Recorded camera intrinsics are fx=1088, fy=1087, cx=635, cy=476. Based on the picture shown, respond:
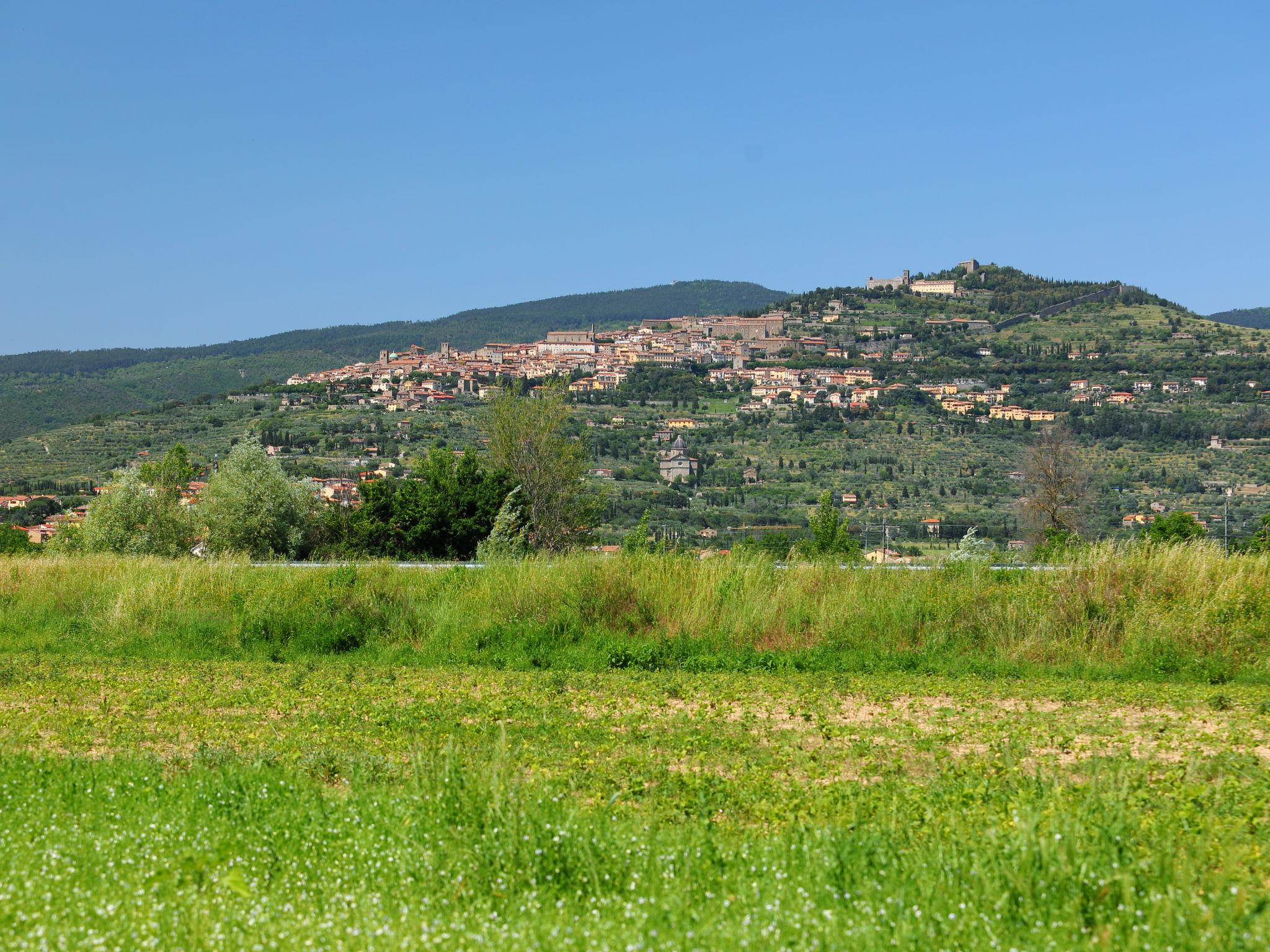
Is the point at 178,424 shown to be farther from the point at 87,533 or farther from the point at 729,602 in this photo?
the point at 729,602

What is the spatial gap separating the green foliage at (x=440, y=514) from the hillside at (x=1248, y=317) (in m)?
157

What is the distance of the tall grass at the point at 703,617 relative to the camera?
1115 cm

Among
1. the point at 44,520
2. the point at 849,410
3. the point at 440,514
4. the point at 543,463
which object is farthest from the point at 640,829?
the point at 849,410

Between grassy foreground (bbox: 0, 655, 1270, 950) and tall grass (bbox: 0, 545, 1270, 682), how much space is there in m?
2.53

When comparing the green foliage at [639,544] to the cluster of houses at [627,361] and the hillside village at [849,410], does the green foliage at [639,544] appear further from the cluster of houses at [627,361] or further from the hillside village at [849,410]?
the cluster of houses at [627,361]

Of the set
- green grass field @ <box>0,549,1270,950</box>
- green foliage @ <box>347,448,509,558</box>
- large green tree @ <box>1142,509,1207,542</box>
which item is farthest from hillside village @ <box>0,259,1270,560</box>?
green grass field @ <box>0,549,1270,950</box>

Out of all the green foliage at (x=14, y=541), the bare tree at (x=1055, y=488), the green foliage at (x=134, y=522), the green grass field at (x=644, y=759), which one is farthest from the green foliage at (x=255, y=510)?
the bare tree at (x=1055, y=488)

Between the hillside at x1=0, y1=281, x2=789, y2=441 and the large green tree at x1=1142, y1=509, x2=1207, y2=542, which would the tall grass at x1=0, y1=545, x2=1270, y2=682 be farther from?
the hillside at x1=0, y1=281, x2=789, y2=441

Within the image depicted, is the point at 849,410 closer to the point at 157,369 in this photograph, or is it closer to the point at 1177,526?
the point at 1177,526

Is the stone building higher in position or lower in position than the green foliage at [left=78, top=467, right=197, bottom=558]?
lower

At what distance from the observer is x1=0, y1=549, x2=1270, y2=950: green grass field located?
3.99 metres

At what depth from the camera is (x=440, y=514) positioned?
30719mm

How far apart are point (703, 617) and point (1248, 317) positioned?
615ft

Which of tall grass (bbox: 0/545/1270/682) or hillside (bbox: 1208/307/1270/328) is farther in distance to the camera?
hillside (bbox: 1208/307/1270/328)
